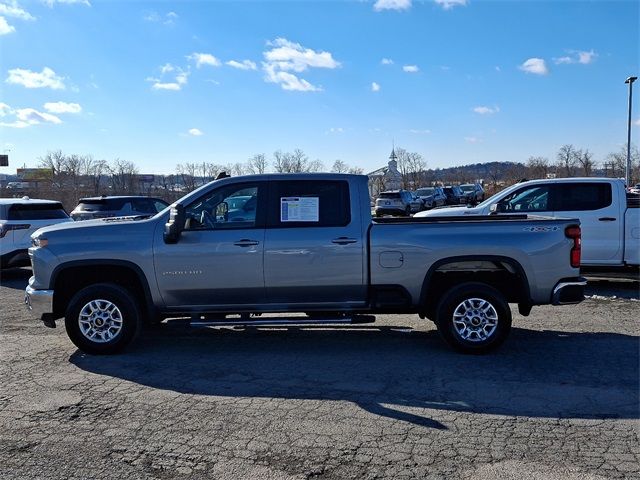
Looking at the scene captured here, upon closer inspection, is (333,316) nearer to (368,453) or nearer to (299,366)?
(299,366)

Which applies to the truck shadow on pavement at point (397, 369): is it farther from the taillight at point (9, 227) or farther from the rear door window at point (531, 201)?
the taillight at point (9, 227)

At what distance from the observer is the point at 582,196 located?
995 centimetres

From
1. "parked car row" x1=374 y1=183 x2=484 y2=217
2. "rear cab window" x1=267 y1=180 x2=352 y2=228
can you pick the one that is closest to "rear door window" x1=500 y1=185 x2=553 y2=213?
"rear cab window" x1=267 y1=180 x2=352 y2=228

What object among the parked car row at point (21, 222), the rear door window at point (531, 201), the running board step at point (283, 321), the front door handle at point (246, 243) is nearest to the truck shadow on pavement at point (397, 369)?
the running board step at point (283, 321)

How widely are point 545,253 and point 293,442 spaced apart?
3535mm

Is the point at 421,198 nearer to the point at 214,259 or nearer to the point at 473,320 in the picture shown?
the point at 473,320

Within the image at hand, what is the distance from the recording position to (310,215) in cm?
610

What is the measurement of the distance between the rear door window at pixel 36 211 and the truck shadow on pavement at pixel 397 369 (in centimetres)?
701

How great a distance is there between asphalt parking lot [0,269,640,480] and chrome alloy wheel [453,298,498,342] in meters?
0.25

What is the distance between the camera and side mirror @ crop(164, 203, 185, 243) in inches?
229

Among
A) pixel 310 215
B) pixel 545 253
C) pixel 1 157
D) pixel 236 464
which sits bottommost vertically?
pixel 236 464

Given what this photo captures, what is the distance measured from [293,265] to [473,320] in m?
2.04

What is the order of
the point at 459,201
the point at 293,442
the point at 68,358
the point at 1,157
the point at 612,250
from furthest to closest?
the point at 459,201 < the point at 1,157 < the point at 612,250 < the point at 68,358 < the point at 293,442

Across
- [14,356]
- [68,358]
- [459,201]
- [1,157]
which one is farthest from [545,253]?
[459,201]
